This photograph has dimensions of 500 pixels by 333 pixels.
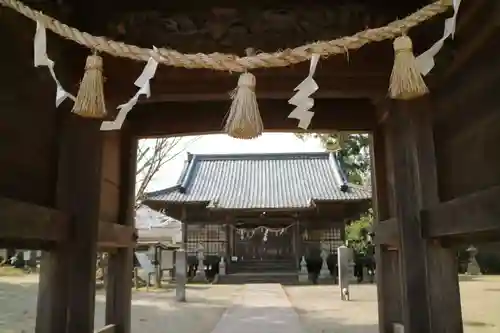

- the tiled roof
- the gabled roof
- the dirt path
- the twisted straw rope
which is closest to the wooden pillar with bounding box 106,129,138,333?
the twisted straw rope

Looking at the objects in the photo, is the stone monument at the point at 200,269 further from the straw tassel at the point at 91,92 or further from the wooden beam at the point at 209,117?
the straw tassel at the point at 91,92

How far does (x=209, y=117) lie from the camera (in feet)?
11.9

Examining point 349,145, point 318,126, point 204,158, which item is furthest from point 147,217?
point 318,126

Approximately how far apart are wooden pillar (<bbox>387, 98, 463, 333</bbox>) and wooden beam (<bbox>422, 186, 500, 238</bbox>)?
0.34 feet

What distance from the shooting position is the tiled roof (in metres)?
18.2

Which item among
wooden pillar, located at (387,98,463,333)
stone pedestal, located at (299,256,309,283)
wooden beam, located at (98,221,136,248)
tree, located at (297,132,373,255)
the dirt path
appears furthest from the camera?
tree, located at (297,132,373,255)

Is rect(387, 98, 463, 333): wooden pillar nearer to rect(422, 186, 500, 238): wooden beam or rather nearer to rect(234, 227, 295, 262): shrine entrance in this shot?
rect(422, 186, 500, 238): wooden beam

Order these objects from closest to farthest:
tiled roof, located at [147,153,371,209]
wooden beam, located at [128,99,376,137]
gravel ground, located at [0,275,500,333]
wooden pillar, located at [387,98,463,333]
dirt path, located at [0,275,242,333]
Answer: wooden pillar, located at [387,98,463,333]
wooden beam, located at [128,99,376,137]
gravel ground, located at [0,275,500,333]
dirt path, located at [0,275,242,333]
tiled roof, located at [147,153,371,209]

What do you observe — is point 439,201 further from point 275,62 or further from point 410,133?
point 275,62

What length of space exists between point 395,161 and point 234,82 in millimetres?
1063

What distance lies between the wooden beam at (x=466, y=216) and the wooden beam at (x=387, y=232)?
1.55 feet

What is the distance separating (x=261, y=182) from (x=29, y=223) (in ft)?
62.2

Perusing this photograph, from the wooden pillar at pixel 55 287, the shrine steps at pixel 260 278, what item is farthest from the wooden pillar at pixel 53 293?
the shrine steps at pixel 260 278

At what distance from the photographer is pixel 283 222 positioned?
18844 millimetres
